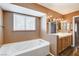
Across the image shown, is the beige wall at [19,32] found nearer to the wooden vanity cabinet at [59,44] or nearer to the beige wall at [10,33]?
the beige wall at [10,33]

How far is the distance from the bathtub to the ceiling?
2.12 ft

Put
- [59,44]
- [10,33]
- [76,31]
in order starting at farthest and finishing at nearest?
[59,44]
[76,31]
[10,33]

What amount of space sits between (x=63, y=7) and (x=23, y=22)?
30.2 inches

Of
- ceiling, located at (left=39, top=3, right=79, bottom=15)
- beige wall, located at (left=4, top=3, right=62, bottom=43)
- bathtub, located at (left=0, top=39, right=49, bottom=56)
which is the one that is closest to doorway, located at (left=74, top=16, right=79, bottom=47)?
ceiling, located at (left=39, top=3, right=79, bottom=15)

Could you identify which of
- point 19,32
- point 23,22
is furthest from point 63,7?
point 19,32

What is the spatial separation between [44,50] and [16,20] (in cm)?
73

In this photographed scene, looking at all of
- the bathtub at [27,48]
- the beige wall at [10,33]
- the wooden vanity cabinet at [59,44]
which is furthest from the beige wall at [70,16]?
the beige wall at [10,33]

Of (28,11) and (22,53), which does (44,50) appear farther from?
(28,11)

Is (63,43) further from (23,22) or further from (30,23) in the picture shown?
(23,22)

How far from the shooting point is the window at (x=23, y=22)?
1.46 metres

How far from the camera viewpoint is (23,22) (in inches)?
59.6

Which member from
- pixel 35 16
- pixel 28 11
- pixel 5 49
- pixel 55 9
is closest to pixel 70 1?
pixel 55 9

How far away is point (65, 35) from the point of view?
5.87 feet

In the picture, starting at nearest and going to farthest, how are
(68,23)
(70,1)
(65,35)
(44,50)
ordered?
(70,1) < (44,50) < (68,23) < (65,35)
